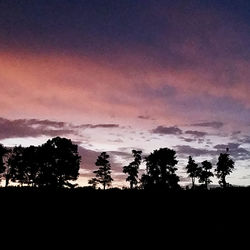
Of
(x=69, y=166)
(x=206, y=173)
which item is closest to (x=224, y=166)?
(x=206, y=173)

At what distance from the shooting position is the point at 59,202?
1838cm

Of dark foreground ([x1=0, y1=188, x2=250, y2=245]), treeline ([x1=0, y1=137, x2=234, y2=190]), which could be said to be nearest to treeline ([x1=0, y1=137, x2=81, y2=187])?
treeline ([x1=0, y1=137, x2=234, y2=190])

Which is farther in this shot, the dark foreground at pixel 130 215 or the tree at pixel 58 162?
the tree at pixel 58 162

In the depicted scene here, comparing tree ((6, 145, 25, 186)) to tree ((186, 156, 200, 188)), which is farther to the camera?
tree ((186, 156, 200, 188))

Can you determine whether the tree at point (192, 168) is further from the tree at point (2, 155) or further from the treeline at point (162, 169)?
the tree at point (2, 155)

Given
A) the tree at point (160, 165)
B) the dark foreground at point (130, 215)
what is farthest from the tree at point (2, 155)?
the dark foreground at point (130, 215)

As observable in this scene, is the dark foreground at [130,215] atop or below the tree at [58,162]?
below

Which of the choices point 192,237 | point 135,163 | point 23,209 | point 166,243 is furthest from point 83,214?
point 135,163

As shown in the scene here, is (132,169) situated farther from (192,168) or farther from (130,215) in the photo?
(130,215)

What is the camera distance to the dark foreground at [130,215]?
15.6 m

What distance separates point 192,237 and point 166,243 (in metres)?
1.42

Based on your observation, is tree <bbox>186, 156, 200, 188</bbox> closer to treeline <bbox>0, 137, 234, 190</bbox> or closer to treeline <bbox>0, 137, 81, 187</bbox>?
treeline <bbox>0, 137, 234, 190</bbox>

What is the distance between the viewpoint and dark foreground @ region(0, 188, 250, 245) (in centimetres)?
1565

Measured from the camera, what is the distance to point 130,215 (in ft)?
57.2
